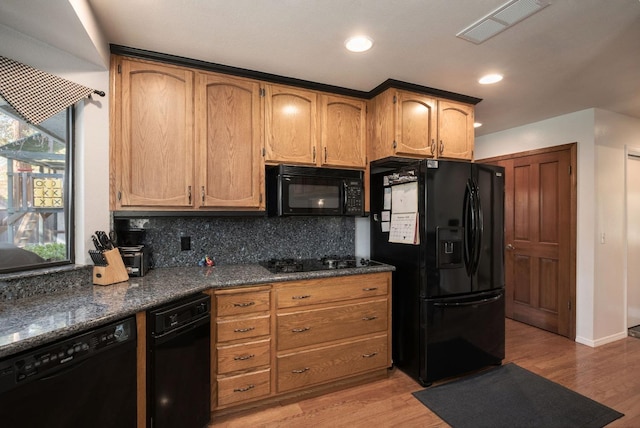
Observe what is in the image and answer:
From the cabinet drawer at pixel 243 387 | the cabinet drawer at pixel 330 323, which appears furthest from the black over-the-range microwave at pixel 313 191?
the cabinet drawer at pixel 243 387

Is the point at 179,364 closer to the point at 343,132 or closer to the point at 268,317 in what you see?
the point at 268,317

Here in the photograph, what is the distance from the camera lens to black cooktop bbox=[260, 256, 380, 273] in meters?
2.27

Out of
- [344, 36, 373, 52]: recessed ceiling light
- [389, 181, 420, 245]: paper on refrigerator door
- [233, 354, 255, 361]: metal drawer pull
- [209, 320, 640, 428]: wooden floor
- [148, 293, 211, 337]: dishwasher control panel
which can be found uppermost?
[344, 36, 373, 52]: recessed ceiling light

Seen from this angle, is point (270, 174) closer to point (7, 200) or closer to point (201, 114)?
point (201, 114)

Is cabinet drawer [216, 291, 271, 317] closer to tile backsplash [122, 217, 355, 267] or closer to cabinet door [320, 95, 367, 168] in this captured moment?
tile backsplash [122, 217, 355, 267]

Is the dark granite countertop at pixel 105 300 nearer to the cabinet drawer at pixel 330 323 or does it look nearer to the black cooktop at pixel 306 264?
the black cooktop at pixel 306 264

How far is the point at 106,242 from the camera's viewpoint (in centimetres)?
191

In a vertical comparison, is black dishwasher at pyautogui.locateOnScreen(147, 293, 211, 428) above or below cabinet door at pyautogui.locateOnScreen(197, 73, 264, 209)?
below

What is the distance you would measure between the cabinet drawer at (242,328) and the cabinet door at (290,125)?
1.15m

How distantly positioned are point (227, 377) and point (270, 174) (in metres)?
1.46

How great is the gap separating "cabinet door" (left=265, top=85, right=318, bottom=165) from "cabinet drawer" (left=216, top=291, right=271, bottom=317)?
1.00 m

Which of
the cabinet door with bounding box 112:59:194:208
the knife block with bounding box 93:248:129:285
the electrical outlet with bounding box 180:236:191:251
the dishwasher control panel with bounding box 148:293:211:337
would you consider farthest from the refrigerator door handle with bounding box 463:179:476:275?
the knife block with bounding box 93:248:129:285

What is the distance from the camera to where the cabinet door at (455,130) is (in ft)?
8.87

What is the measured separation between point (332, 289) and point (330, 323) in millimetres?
239
